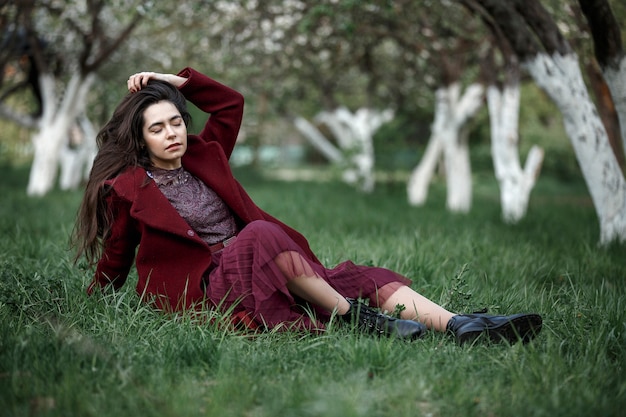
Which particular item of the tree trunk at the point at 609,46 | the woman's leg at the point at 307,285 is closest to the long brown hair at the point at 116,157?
the woman's leg at the point at 307,285

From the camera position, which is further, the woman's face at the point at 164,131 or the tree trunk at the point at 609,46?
the tree trunk at the point at 609,46

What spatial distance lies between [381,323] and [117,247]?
1327mm

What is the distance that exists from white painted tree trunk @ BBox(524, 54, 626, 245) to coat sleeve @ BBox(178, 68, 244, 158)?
302cm

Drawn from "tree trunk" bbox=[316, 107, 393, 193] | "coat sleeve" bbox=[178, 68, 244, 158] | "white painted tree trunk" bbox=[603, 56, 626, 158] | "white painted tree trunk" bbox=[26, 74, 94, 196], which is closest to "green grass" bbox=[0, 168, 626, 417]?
"coat sleeve" bbox=[178, 68, 244, 158]

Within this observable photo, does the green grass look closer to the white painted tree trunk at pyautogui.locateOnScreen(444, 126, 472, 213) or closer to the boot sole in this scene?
the boot sole

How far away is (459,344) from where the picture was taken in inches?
123

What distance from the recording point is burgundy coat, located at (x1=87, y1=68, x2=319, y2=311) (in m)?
3.35

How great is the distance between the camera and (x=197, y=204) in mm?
3553

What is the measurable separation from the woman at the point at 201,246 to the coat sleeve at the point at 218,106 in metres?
0.11

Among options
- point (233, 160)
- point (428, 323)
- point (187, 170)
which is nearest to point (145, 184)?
point (187, 170)

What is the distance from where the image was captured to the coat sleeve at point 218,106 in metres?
3.85

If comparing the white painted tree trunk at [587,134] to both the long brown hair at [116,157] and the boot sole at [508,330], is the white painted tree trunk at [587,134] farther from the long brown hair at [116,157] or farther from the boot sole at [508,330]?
the long brown hair at [116,157]

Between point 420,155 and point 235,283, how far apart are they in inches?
451

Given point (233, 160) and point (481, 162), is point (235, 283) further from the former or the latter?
point (481, 162)
